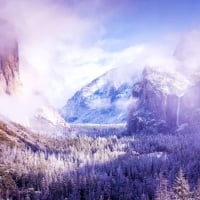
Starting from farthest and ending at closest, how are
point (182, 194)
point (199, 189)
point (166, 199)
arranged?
point (166, 199) → point (199, 189) → point (182, 194)

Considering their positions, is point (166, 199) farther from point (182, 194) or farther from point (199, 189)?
point (182, 194)

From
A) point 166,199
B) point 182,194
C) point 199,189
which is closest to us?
point 182,194

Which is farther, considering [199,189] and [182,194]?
[199,189]

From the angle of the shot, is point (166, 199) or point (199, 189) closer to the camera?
point (199, 189)

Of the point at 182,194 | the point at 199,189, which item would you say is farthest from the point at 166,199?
the point at 182,194
